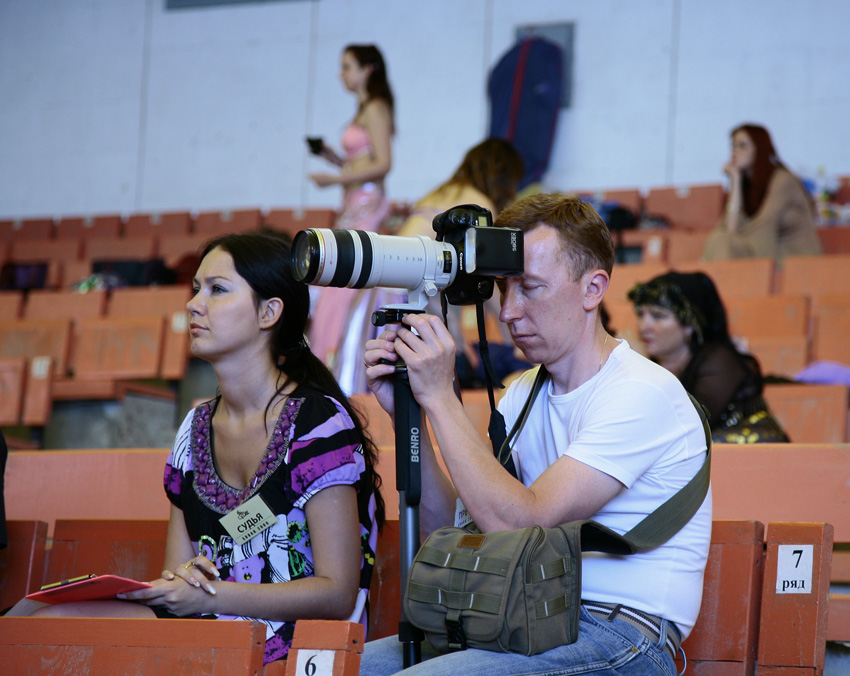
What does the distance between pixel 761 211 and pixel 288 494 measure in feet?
11.3

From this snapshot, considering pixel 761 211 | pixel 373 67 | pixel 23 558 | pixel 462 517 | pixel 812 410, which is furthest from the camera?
pixel 761 211

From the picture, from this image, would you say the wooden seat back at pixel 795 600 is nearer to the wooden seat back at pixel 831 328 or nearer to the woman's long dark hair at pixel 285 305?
the woman's long dark hair at pixel 285 305

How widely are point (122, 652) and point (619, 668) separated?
0.60 metres

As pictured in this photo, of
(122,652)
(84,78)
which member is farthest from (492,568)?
(84,78)

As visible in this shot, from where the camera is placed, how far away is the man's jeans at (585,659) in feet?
3.83

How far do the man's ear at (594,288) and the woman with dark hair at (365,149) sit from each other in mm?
2204

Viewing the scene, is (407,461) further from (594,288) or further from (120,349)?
(120,349)

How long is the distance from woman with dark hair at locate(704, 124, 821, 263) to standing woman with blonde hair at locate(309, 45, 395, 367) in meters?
1.65

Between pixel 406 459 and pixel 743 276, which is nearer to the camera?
pixel 406 459

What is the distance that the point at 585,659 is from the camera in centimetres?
119

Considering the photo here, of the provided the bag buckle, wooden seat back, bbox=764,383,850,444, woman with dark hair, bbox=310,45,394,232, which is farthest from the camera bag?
woman with dark hair, bbox=310,45,394,232

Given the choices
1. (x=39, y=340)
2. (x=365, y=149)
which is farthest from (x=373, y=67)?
(x=39, y=340)

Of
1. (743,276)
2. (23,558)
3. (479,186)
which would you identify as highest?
(479,186)

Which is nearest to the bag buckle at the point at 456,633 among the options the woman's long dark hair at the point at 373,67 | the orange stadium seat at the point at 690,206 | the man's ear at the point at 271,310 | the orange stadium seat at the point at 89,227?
the man's ear at the point at 271,310
